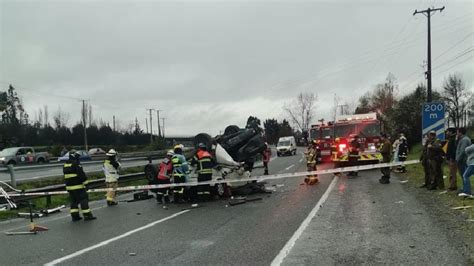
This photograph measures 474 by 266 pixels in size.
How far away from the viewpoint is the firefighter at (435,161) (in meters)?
13.5

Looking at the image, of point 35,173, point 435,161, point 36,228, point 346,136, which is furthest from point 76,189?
point 35,173

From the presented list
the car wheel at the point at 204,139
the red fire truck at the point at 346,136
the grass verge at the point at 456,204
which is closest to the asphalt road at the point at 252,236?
the grass verge at the point at 456,204

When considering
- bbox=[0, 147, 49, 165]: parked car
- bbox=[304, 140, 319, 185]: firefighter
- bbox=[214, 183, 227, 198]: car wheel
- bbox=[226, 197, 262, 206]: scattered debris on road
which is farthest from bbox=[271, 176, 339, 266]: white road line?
bbox=[0, 147, 49, 165]: parked car

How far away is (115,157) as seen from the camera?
15297mm

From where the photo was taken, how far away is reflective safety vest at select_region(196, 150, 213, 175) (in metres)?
13.4

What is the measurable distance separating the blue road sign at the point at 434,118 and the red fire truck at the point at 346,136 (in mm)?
4817

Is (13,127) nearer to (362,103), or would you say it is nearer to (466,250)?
(362,103)

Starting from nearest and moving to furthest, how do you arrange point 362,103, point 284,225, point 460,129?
1. point 284,225
2. point 460,129
3. point 362,103

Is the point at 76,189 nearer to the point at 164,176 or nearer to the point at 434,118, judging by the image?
the point at 164,176

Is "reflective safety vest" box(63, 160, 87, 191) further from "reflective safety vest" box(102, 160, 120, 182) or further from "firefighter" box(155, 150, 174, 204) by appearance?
"reflective safety vest" box(102, 160, 120, 182)

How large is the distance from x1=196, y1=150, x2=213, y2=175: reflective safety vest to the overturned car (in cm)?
62

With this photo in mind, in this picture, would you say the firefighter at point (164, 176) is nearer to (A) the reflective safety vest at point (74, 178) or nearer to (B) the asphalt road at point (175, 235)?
(B) the asphalt road at point (175, 235)

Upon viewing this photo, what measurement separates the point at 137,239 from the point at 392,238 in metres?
4.49

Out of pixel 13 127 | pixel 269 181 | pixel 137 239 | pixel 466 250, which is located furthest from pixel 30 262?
pixel 13 127
